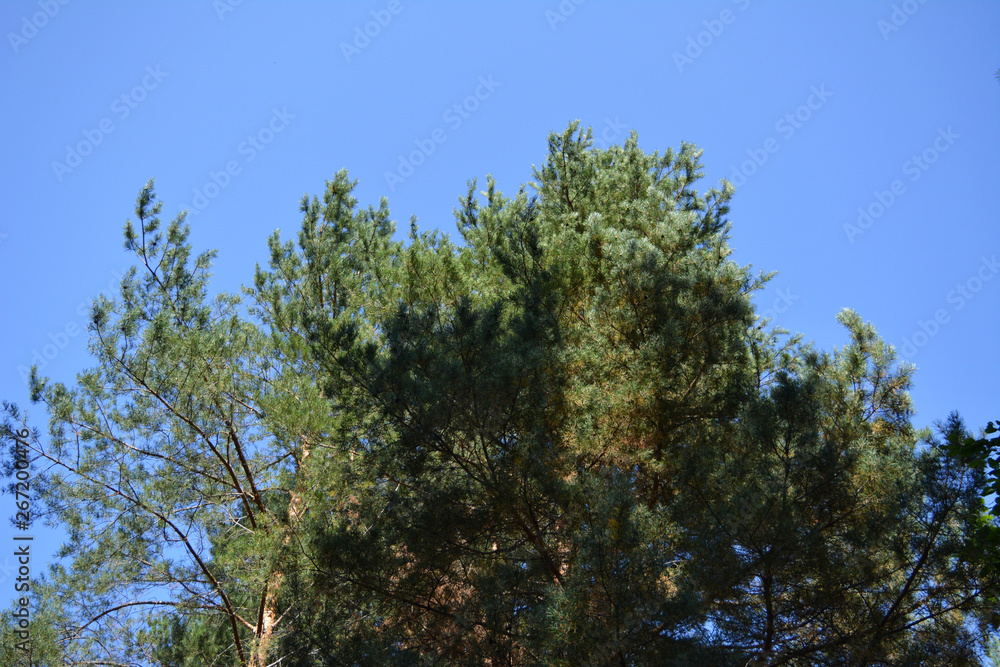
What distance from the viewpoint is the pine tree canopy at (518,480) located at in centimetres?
500

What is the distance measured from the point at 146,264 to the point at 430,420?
383 centimetres

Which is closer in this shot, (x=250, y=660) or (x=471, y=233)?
(x=250, y=660)

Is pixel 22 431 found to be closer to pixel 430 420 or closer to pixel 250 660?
pixel 250 660

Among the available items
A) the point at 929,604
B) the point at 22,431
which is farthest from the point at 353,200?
the point at 929,604

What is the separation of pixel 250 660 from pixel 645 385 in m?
4.56

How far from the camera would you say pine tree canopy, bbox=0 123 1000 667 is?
5004 millimetres

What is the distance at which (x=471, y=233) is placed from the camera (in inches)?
305

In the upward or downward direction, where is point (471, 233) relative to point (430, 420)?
upward

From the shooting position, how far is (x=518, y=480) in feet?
19.1

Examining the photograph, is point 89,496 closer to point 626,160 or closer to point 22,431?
point 22,431

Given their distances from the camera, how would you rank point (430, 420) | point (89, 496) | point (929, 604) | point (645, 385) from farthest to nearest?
point (89, 496) → point (645, 385) → point (430, 420) → point (929, 604)

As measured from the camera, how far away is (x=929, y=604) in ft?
16.5

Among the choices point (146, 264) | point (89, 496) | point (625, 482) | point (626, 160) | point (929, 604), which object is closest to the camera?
point (625, 482)

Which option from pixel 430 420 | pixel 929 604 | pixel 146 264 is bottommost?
pixel 929 604
